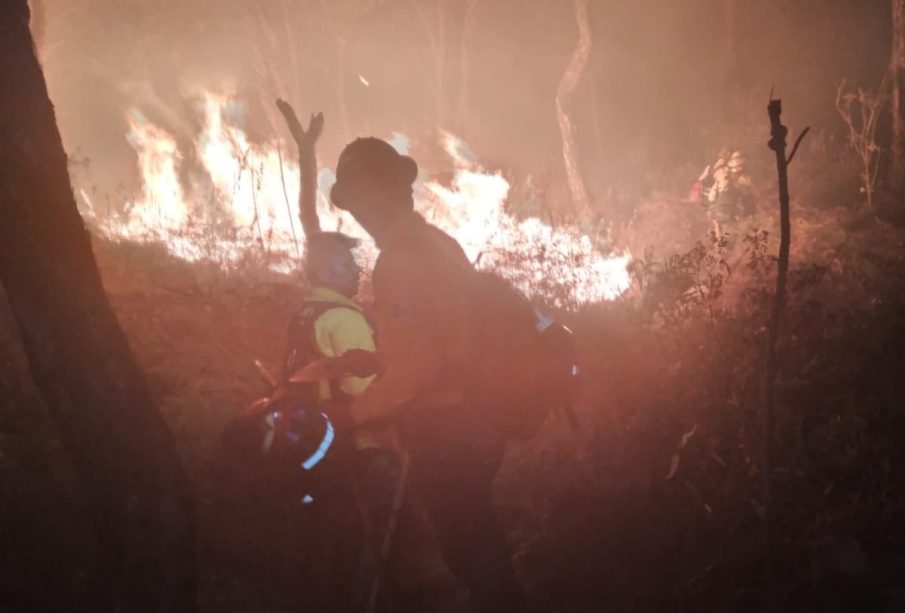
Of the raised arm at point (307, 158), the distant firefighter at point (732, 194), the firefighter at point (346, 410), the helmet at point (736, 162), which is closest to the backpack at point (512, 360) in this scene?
the firefighter at point (346, 410)

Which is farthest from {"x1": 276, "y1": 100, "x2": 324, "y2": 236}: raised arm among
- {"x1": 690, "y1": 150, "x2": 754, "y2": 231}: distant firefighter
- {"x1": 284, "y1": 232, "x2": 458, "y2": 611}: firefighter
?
{"x1": 690, "y1": 150, "x2": 754, "y2": 231}: distant firefighter

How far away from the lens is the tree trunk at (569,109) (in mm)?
12719

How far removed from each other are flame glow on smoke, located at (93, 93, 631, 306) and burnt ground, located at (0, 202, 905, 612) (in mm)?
2445

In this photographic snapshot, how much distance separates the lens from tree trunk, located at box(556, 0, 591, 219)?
1272cm

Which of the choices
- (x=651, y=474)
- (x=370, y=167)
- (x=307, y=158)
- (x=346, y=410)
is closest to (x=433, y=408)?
(x=346, y=410)

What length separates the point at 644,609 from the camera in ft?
10.2

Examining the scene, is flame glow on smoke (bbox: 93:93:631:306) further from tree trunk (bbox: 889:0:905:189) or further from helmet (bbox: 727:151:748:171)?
tree trunk (bbox: 889:0:905:189)

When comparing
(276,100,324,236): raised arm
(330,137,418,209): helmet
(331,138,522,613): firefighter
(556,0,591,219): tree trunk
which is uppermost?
(556,0,591,219): tree trunk

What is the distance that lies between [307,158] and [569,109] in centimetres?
797

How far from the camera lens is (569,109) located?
1321 cm

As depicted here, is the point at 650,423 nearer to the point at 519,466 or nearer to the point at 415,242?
the point at 519,466

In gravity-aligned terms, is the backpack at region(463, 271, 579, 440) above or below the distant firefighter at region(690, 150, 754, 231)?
below

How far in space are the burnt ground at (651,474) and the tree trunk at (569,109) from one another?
7.52m

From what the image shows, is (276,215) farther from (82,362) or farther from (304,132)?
(82,362)
